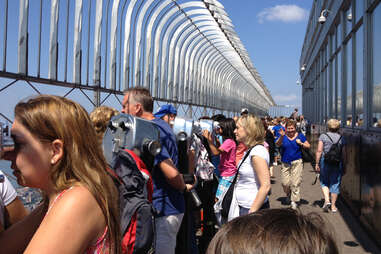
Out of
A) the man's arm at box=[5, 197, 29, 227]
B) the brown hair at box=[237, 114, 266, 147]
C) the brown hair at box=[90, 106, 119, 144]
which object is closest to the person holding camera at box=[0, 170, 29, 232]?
the man's arm at box=[5, 197, 29, 227]

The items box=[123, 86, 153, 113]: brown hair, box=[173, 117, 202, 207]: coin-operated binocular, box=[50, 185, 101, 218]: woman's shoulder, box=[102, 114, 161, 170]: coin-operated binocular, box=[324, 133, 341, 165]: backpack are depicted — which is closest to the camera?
box=[50, 185, 101, 218]: woman's shoulder

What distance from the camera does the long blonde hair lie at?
60.0 inches

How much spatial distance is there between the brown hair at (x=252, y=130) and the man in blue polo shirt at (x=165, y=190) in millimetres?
864

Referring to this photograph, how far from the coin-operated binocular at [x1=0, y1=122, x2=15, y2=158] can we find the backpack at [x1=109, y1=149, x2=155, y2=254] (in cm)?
46

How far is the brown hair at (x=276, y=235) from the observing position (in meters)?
0.90

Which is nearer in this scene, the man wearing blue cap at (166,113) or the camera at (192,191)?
the camera at (192,191)

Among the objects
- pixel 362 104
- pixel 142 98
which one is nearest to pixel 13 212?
pixel 142 98

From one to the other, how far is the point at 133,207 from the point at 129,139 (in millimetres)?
481

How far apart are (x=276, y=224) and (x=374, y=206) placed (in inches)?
217

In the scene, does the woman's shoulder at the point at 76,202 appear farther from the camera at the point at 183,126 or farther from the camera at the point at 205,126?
the camera at the point at 205,126

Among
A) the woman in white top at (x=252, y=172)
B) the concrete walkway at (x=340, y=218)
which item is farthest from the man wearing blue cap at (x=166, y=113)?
the concrete walkway at (x=340, y=218)

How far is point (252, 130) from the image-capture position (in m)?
3.83

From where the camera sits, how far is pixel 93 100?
5934 mm

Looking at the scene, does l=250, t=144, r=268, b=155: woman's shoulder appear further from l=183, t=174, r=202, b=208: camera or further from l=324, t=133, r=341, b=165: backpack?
l=324, t=133, r=341, b=165: backpack
